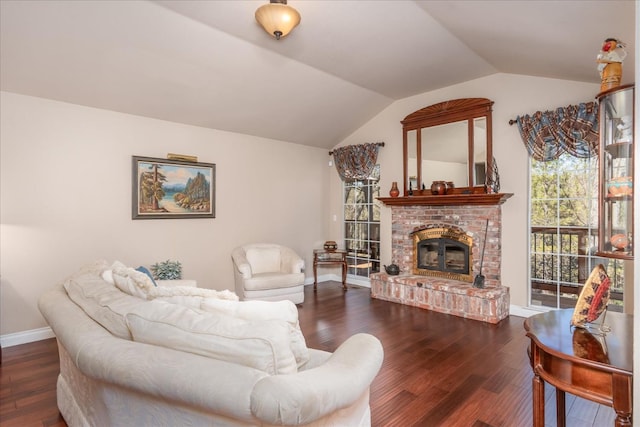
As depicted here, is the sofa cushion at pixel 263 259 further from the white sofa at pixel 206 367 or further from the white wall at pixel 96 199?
the white sofa at pixel 206 367

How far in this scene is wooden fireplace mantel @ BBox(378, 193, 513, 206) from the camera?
435cm

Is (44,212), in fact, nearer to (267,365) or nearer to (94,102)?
(94,102)

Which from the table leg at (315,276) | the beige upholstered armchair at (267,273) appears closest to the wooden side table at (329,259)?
the table leg at (315,276)

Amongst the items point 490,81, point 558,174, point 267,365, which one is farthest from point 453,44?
point 267,365

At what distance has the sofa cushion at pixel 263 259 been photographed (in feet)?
16.9

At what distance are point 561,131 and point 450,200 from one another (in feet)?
4.84

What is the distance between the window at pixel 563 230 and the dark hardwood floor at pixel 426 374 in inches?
25.0

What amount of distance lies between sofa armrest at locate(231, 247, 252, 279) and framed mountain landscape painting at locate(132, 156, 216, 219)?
649mm

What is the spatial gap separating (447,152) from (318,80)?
2.13 meters

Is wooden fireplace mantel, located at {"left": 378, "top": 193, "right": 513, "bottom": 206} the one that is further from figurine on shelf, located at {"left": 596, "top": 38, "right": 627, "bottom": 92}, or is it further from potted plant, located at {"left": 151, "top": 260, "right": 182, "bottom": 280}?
potted plant, located at {"left": 151, "top": 260, "right": 182, "bottom": 280}

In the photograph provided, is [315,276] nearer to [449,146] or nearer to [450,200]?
[450,200]

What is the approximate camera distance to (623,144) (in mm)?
1478

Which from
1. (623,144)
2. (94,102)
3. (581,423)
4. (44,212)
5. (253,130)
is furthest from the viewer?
(253,130)

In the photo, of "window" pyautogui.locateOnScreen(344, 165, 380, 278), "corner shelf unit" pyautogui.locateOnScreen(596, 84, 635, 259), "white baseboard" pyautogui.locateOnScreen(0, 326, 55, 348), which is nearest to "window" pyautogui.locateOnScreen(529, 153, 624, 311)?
"window" pyautogui.locateOnScreen(344, 165, 380, 278)
